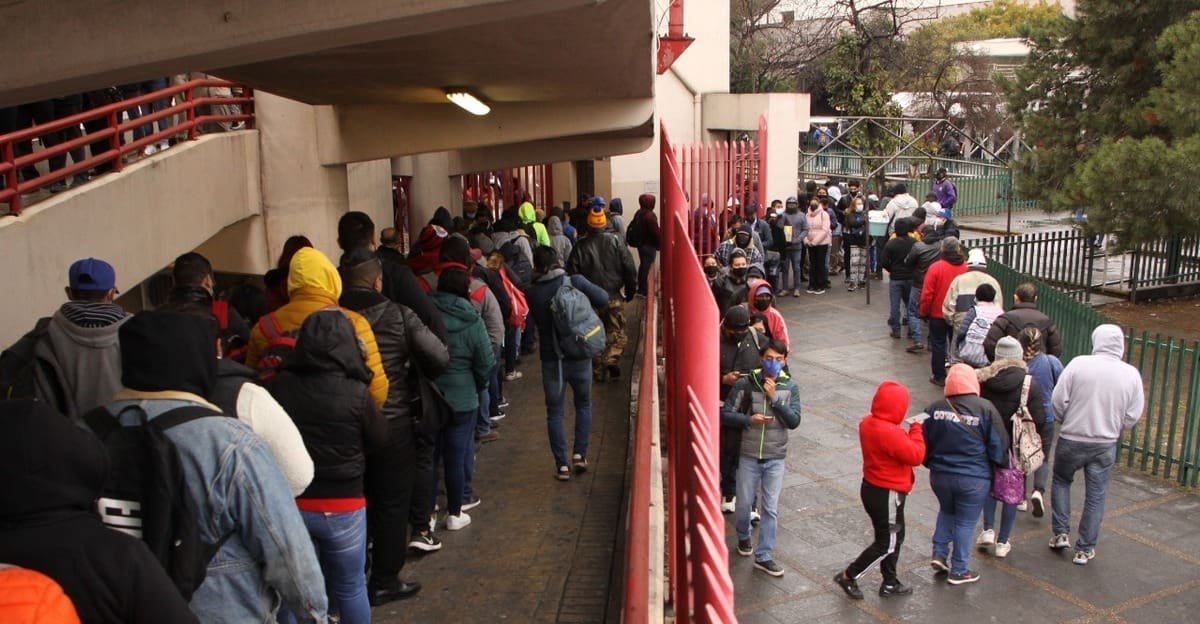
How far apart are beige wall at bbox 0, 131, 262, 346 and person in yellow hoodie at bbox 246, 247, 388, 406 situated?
6.27ft

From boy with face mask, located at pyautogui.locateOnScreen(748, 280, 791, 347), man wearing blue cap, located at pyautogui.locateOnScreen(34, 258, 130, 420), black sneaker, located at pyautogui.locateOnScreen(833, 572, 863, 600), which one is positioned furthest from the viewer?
boy with face mask, located at pyautogui.locateOnScreen(748, 280, 791, 347)

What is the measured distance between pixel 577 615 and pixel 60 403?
9.35ft

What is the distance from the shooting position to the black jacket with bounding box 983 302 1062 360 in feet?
28.3

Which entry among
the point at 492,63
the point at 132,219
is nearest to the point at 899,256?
the point at 492,63

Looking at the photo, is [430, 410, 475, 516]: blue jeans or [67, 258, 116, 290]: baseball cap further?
[430, 410, 475, 516]: blue jeans

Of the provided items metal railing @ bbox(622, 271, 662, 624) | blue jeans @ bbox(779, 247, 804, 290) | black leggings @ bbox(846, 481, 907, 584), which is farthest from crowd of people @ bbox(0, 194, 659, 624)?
blue jeans @ bbox(779, 247, 804, 290)

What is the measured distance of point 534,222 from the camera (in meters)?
12.7

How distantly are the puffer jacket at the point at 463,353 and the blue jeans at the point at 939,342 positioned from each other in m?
6.65

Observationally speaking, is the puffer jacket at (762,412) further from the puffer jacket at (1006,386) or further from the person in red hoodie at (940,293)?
the person in red hoodie at (940,293)

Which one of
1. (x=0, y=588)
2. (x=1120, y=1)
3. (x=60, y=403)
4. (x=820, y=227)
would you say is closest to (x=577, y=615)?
(x=60, y=403)

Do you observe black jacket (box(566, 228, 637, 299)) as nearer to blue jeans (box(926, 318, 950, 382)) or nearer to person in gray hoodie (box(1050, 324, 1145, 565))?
blue jeans (box(926, 318, 950, 382))

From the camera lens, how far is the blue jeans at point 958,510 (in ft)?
22.2

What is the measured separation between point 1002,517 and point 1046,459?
2.87 feet

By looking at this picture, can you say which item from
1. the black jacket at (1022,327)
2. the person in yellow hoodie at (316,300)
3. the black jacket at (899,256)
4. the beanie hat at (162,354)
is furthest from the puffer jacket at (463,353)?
the black jacket at (899,256)
